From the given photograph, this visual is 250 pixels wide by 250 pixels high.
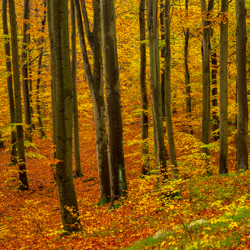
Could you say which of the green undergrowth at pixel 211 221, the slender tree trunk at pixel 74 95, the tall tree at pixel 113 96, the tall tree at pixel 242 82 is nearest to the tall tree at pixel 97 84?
the tall tree at pixel 113 96

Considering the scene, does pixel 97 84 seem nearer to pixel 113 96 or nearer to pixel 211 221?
pixel 113 96

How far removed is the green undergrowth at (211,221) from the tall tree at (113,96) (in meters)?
1.97

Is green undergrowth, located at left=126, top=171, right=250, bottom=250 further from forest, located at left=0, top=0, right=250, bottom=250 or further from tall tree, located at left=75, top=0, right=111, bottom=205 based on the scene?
tall tree, located at left=75, top=0, right=111, bottom=205

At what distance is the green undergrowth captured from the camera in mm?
3721

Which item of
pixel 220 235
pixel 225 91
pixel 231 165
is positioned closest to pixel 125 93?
pixel 231 165

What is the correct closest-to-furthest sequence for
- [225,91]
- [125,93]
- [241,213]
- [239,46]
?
1. [241,213]
2. [239,46]
3. [225,91]
4. [125,93]

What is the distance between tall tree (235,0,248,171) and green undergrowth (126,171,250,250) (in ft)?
3.19

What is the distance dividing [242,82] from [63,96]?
20.3ft

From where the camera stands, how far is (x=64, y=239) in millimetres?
5320

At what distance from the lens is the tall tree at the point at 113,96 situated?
6762 millimetres

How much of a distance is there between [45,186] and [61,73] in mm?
8701

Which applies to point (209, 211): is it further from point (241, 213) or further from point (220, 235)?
point (220, 235)

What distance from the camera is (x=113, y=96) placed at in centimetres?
694

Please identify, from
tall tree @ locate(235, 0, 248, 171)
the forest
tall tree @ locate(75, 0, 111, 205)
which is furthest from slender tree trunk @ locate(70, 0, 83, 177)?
tall tree @ locate(235, 0, 248, 171)
